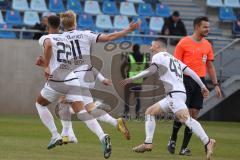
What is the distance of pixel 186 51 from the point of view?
594 inches

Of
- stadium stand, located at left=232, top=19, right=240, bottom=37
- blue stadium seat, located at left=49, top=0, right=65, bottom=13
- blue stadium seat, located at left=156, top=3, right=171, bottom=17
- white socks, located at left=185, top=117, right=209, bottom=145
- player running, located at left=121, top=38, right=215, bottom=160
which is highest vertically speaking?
player running, located at left=121, top=38, right=215, bottom=160

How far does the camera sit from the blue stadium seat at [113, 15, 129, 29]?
1139 inches

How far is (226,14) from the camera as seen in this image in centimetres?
3081

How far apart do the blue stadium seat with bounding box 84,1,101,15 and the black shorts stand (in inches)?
575

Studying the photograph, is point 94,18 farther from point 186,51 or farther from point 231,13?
point 186,51

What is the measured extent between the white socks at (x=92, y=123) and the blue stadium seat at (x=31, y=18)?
14393 millimetres

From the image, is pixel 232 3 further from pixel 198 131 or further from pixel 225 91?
pixel 198 131

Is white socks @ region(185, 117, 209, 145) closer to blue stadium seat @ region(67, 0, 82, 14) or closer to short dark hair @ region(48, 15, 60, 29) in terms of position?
short dark hair @ region(48, 15, 60, 29)

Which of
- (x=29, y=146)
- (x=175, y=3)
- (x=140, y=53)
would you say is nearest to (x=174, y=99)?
(x=29, y=146)

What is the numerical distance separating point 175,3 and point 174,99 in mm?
18216

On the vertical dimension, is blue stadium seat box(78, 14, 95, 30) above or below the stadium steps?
above

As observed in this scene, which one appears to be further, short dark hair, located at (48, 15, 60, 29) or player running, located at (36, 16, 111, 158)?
short dark hair, located at (48, 15, 60, 29)

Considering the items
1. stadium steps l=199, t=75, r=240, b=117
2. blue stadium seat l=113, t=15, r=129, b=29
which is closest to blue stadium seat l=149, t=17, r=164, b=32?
blue stadium seat l=113, t=15, r=129, b=29

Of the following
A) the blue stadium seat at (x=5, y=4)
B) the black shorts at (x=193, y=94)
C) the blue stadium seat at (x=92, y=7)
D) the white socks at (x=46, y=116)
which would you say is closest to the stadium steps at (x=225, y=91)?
the blue stadium seat at (x=92, y=7)
